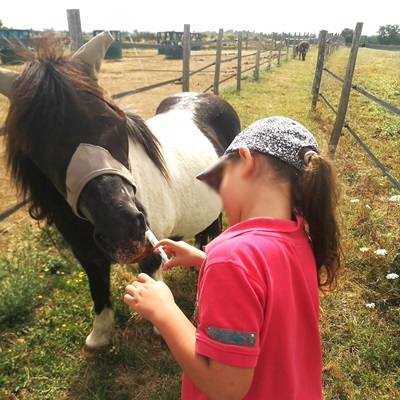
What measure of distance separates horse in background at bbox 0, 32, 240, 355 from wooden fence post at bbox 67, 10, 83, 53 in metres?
1.58

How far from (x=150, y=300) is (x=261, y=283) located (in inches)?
11.9

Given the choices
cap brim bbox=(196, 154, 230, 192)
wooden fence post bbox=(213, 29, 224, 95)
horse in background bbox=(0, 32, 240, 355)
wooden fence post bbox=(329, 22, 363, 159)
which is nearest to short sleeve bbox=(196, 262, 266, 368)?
cap brim bbox=(196, 154, 230, 192)

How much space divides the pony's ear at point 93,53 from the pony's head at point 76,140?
13 cm

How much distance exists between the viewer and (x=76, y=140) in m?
1.55

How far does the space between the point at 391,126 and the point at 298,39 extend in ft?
85.1

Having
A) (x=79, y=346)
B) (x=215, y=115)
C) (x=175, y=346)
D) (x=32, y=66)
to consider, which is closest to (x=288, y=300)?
(x=175, y=346)

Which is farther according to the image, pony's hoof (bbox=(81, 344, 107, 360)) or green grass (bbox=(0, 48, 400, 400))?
pony's hoof (bbox=(81, 344, 107, 360))

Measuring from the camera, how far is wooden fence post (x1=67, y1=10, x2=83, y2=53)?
3.28m

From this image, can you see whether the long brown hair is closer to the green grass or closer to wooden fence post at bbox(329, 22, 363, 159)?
the green grass

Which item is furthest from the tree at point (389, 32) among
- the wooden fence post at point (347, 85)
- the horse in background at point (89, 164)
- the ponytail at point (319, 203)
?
the ponytail at point (319, 203)

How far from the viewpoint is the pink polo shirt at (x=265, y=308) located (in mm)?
771

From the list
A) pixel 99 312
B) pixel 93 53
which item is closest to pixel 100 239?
pixel 93 53

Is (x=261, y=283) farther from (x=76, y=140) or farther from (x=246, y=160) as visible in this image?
(x=76, y=140)

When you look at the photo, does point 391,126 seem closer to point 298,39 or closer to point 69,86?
point 69,86
